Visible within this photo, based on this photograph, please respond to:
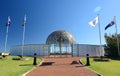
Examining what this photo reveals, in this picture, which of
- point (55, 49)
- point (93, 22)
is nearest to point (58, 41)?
point (55, 49)

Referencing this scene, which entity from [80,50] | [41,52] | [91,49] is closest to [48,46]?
[41,52]

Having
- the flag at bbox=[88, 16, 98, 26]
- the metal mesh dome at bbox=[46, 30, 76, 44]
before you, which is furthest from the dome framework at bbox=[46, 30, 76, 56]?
the flag at bbox=[88, 16, 98, 26]

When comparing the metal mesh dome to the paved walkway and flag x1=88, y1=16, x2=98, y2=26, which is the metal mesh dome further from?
the paved walkway

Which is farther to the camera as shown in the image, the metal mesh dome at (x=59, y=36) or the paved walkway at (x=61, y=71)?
the metal mesh dome at (x=59, y=36)

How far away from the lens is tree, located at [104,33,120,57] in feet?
124

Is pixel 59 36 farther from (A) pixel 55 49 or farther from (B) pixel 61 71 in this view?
(B) pixel 61 71

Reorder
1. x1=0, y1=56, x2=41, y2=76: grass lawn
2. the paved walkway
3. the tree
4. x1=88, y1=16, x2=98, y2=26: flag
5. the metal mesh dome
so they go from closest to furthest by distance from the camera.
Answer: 1. x1=0, y1=56, x2=41, y2=76: grass lawn
2. the paved walkway
3. x1=88, y1=16, x2=98, y2=26: flag
4. the tree
5. the metal mesh dome

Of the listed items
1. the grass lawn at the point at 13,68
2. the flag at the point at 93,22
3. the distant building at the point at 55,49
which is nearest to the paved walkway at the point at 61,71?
the grass lawn at the point at 13,68

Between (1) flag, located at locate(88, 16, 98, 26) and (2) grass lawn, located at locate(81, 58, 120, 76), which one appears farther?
(1) flag, located at locate(88, 16, 98, 26)

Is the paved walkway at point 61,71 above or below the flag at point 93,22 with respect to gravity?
below

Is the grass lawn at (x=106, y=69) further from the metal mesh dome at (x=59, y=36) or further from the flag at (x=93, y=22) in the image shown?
the metal mesh dome at (x=59, y=36)

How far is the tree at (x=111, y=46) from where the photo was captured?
124 ft

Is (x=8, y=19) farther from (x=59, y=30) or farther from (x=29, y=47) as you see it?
(x=59, y=30)

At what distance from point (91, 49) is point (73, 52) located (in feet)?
17.4
